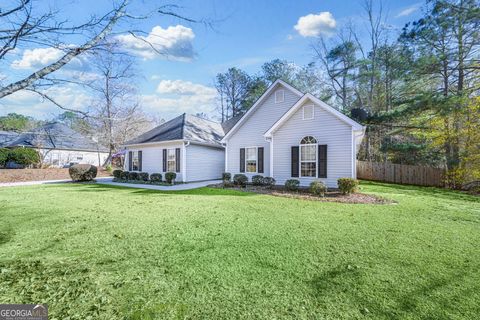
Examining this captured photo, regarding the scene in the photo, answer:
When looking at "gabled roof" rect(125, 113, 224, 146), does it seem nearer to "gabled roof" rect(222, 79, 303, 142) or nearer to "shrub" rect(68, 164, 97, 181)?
"gabled roof" rect(222, 79, 303, 142)

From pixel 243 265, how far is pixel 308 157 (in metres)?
9.60

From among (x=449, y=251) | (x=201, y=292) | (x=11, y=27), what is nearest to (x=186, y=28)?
(x=11, y=27)

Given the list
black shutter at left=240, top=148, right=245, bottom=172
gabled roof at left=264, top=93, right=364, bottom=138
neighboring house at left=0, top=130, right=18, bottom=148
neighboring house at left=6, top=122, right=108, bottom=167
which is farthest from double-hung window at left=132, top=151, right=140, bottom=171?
gabled roof at left=264, top=93, right=364, bottom=138

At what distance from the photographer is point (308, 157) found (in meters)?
12.2

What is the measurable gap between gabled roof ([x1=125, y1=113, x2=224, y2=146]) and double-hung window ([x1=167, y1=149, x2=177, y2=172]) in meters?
0.95

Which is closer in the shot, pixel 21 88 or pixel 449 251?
pixel 21 88

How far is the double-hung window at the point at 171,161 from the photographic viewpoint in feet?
53.2

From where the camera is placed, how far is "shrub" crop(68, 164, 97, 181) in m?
16.6

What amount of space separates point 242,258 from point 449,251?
375 cm

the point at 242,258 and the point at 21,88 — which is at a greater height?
the point at 21,88

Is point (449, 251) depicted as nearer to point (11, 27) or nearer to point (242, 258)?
point (242, 258)

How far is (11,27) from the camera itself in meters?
3.58

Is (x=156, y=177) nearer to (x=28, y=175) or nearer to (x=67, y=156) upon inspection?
(x=28, y=175)

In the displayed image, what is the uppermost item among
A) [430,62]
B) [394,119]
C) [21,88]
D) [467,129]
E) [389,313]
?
[430,62]
